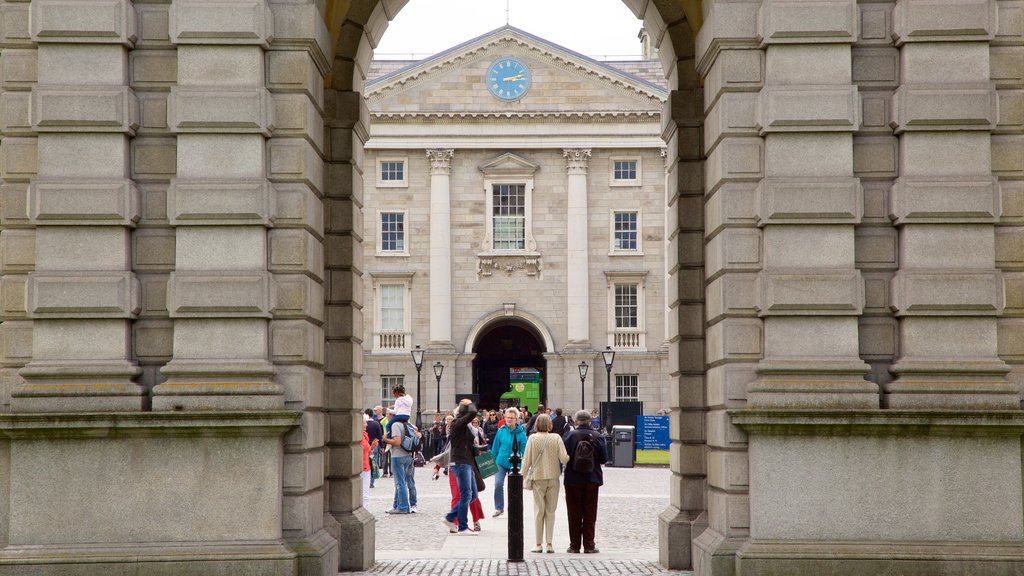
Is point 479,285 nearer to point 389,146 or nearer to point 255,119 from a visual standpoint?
point 389,146

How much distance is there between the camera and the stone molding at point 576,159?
62.2m

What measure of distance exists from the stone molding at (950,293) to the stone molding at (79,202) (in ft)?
23.9

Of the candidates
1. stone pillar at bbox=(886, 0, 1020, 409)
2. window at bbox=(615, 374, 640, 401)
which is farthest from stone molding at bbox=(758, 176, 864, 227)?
window at bbox=(615, 374, 640, 401)

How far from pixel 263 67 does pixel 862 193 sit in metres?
5.79

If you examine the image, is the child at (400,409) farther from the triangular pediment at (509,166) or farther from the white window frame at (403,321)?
the triangular pediment at (509,166)

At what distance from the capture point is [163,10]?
1251 centimetres

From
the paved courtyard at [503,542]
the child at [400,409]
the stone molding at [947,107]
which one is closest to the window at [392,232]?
the paved courtyard at [503,542]

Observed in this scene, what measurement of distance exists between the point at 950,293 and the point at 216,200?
6880mm

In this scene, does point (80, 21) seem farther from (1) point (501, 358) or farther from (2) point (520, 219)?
(1) point (501, 358)

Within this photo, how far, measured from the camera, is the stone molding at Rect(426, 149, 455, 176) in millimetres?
62281

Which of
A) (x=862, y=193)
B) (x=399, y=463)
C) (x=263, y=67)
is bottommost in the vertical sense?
(x=399, y=463)

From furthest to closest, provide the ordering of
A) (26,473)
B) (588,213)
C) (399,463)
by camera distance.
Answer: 1. (588,213)
2. (399,463)
3. (26,473)

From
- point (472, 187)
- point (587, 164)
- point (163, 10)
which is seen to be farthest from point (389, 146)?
point (163, 10)

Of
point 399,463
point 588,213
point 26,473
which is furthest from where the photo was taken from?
point 588,213
